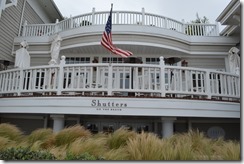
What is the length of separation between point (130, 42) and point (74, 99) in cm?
439

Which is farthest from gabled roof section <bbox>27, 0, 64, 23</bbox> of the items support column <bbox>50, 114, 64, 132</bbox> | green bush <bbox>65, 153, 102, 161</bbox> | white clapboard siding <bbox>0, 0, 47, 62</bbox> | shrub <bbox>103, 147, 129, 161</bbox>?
shrub <bbox>103, 147, 129, 161</bbox>

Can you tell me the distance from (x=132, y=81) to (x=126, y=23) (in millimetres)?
4252

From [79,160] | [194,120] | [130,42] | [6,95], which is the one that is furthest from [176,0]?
[79,160]

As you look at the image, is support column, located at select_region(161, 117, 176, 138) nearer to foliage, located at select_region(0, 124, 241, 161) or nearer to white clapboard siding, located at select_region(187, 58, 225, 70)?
foliage, located at select_region(0, 124, 241, 161)

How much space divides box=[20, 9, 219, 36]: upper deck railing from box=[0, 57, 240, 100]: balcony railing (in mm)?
3793

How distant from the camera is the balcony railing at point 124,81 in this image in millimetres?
5727

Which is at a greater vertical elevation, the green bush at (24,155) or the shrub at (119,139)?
the shrub at (119,139)

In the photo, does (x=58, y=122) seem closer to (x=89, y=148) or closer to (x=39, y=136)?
(x=39, y=136)

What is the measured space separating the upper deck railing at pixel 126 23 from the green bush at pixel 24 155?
679cm

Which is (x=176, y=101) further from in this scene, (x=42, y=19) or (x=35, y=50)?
(x=42, y=19)

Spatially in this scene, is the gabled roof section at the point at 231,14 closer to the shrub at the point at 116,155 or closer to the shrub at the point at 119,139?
the shrub at the point at 119,139

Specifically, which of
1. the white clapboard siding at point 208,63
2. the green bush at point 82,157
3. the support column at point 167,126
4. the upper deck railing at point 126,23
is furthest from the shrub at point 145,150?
the white clapboard siding at point 208,63

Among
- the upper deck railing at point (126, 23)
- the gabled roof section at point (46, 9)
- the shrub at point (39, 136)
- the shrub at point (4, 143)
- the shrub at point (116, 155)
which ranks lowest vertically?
the shrub at point (116, 155)

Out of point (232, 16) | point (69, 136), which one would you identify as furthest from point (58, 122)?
point (232, 16)
